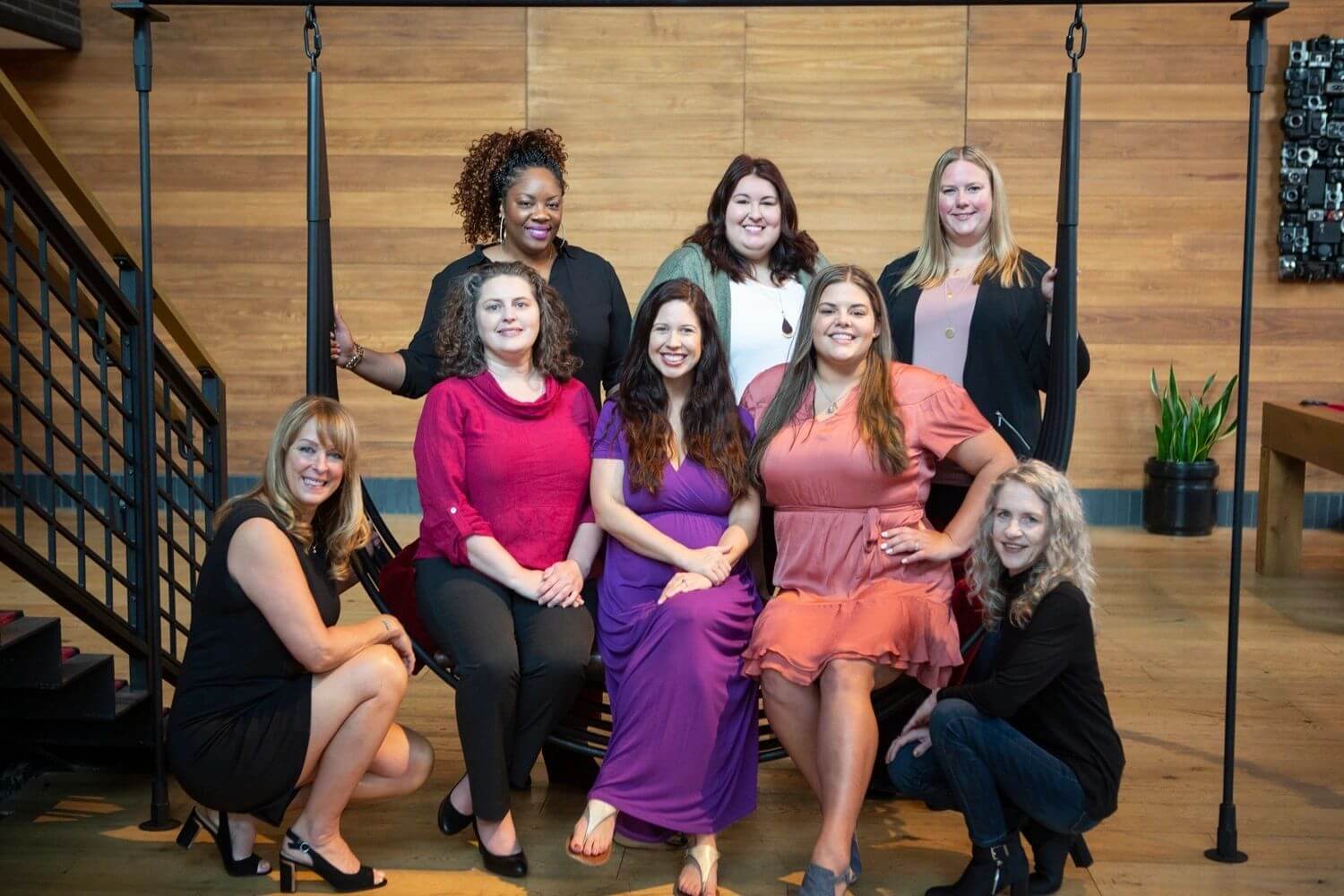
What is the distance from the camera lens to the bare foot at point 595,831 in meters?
2.76

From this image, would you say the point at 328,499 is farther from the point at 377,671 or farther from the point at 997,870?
the point at 997,870

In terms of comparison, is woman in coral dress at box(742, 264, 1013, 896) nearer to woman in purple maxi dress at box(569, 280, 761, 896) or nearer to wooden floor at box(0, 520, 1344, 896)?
woman in purple maxi dress at box(569, 280, 761, 896)

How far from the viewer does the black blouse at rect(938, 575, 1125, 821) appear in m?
2.63

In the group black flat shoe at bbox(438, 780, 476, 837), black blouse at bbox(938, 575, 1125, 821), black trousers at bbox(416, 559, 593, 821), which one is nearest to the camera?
black blouse at bbox(938, 575, 1125, 821)

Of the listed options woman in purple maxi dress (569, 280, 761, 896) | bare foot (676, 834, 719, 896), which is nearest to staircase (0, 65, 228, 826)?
woman in purple maxi dress (569, 280, 761, 896)

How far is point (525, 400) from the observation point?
10.1 ft

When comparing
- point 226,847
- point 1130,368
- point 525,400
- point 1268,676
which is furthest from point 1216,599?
point 226,847

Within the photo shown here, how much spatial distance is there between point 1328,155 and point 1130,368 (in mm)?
1229

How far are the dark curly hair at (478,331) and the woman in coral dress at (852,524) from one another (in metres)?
0.47

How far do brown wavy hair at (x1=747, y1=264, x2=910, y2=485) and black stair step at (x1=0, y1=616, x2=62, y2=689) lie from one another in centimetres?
150

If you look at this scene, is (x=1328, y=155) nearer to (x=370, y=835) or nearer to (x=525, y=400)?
(x=525, y=400)

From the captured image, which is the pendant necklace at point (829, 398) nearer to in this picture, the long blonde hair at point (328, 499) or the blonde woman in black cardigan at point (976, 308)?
the blonde woman in black cardigan at point (976, 308)

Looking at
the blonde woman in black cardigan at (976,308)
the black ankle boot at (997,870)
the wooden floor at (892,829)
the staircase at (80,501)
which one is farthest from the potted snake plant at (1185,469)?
the staircase at (80,501)

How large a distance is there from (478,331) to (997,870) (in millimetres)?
1493
